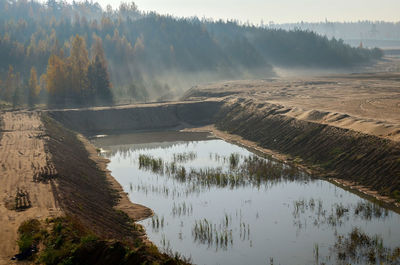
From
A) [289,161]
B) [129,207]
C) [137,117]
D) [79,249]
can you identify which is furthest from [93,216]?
[137,117]

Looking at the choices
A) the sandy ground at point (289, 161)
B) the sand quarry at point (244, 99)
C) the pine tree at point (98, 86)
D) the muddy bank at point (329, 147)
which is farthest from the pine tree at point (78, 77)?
the muddy bank at point (329, 147)

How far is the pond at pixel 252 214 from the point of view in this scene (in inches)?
859

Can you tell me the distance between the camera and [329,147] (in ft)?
133

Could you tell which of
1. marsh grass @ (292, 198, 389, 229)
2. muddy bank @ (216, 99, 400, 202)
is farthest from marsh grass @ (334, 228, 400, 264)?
muddy bank @ (216, 99, 400, 202)

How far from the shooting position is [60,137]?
49281mm

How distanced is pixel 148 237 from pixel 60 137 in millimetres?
27281

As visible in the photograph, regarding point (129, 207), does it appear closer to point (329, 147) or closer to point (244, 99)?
point (329, 147)

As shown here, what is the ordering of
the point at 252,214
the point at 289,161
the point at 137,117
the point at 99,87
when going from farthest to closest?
the point at 99,87
the point at 137,117
the point at 289,161
the point at 252,214

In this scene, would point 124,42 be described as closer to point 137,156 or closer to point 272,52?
point 272,52

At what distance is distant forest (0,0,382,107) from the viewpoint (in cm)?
8438

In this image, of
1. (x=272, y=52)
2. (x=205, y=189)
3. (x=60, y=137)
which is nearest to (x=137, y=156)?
(x=60, y=137)

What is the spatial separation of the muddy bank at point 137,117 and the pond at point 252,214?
22937 mm

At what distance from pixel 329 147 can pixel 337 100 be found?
21917 mm

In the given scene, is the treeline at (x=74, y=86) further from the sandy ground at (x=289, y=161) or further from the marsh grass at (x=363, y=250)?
the marsh grass at (x=363, y=250)
